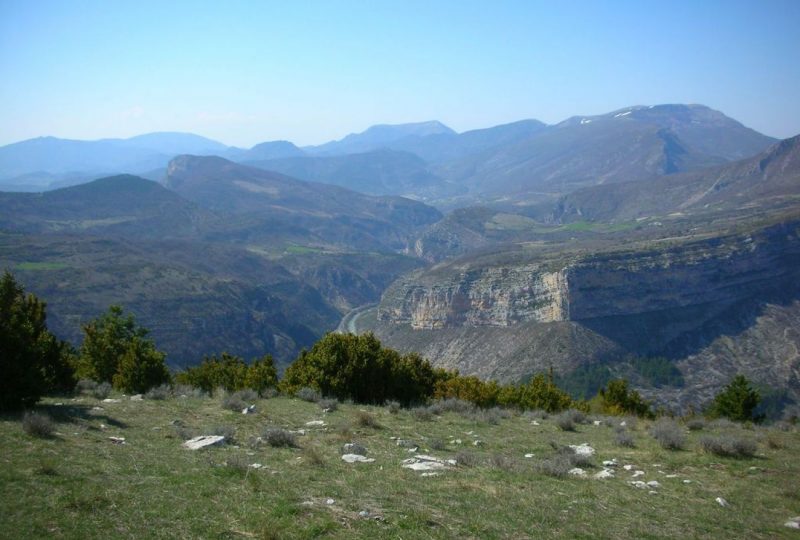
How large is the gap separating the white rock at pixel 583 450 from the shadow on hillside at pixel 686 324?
3306 inches

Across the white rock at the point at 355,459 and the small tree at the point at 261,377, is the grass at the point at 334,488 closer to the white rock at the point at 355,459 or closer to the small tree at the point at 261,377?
the white rock at the point at 355,459

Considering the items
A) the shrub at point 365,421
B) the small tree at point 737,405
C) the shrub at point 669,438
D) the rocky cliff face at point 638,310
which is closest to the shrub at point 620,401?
the small tree at point 737,405

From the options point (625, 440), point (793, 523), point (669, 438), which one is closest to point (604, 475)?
point (793, 523)

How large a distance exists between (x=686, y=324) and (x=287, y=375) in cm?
9201

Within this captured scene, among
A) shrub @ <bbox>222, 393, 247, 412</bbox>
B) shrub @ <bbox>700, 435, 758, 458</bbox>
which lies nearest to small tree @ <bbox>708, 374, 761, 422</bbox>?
shrub @ <bbox>700, 435, 758, 458</bbox>

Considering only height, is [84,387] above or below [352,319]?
above

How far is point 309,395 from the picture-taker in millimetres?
19625

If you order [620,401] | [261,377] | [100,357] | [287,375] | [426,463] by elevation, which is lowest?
[620,401]

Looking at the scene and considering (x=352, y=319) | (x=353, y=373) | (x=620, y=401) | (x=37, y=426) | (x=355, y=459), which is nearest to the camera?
(x=37, y=426)

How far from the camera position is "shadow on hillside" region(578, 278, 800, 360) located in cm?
9362

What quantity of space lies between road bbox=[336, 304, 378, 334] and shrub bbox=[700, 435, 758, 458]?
4995 inches

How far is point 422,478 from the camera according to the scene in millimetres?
10906

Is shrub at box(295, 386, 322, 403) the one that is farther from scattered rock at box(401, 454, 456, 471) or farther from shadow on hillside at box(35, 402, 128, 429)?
scattered rock at box(401, 454, 456, 471)

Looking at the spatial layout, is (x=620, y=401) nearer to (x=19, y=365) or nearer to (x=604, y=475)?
(x=604, y=475)
